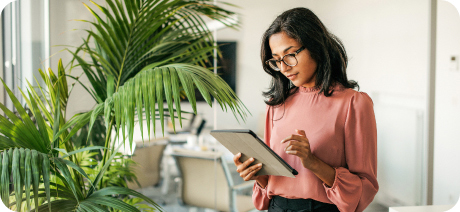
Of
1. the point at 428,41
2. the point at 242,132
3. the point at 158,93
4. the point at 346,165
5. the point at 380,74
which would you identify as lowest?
the point at 346,165

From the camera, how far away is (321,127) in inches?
45.2

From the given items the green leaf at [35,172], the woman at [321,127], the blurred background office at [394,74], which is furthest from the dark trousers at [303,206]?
the blurred background office at [394,74]

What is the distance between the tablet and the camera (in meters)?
1.01

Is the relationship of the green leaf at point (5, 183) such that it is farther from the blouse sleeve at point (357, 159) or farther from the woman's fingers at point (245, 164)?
the blouse sleeve at point (357, 159)

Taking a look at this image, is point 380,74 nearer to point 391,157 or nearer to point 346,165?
point 391,157

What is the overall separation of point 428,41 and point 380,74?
41 cm

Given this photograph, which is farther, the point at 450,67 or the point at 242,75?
the point at 242,75

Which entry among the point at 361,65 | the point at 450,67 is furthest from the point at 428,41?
the point at 361,65

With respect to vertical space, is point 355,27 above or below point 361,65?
above

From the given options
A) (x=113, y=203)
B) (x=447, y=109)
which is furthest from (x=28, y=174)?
(x=447, y=109)

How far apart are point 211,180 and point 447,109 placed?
185 cm

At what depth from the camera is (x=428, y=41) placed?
8.50ft

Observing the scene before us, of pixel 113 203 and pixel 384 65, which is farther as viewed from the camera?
pixel 384 65

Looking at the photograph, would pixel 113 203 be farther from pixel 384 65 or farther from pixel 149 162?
pixel 384 65
